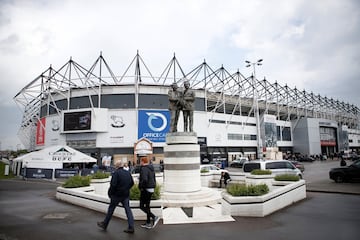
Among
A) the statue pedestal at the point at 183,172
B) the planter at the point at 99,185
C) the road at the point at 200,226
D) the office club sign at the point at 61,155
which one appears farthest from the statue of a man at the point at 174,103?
the office club sign at the point at 61,155

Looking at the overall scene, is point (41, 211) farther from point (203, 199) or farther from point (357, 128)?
point (357, 128)

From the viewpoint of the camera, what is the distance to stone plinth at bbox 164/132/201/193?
11703mm

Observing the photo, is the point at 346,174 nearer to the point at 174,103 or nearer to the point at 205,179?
the point at 205,179

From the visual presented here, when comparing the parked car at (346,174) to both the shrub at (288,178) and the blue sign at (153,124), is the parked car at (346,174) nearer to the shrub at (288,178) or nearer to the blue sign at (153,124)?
the shrub at (288,178)

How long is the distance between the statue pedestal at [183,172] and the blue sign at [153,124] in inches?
1293

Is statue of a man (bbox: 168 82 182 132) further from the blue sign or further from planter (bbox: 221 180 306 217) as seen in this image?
the blue sign

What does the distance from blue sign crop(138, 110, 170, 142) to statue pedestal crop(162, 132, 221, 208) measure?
32841 mm

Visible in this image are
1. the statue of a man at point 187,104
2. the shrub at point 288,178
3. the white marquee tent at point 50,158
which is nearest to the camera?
the shrub at point 288,178

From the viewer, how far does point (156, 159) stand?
45469 mm

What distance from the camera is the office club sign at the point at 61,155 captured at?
28.1 meters

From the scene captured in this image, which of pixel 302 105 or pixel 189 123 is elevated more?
pixel 302 105

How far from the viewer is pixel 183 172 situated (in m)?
11.8

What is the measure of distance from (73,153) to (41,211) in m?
20.0

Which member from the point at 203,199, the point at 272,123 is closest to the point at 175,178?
the point at 203,199
